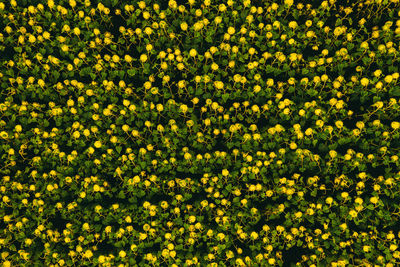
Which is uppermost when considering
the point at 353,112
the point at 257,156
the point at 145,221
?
the point at 353,112

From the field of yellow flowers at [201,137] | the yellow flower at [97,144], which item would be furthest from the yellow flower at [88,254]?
the yellow flower at [97,144]

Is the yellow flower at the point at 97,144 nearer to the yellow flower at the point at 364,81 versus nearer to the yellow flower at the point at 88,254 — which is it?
the yellow flower at the point at 88,254

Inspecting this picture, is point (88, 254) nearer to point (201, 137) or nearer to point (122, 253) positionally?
point (122, 253)

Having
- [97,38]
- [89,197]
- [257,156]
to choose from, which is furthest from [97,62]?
[257,156]

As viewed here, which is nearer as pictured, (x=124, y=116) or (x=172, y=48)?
(x=124, y=116)

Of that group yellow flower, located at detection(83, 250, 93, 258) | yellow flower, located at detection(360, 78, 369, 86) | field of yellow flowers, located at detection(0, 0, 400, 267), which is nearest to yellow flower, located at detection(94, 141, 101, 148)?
field of yellow flowers, located at detection(0, 0, 400, 267)

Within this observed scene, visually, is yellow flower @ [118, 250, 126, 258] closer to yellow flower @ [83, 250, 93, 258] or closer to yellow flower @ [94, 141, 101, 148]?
yellow flower @ [83, 250, 93, 258]

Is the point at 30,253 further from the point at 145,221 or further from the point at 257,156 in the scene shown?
the point at 257,156

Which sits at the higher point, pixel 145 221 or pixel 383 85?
pixel 383 85
